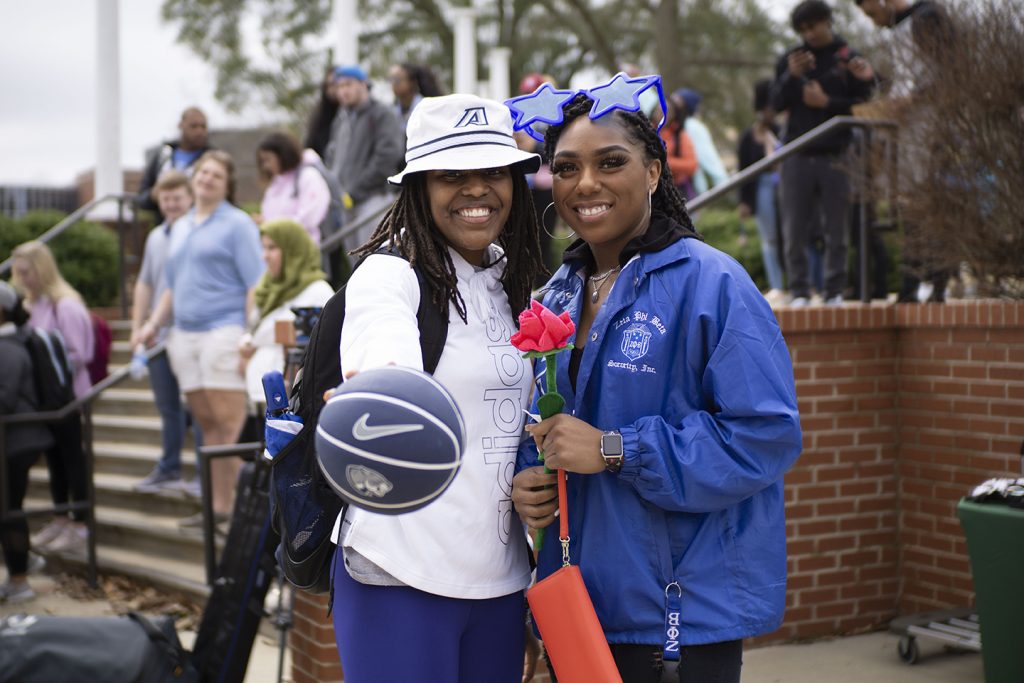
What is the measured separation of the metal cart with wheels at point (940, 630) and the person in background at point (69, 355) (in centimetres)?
555

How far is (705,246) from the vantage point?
2674mm

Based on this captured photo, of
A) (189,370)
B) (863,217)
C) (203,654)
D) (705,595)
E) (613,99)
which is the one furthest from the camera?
(189,370)

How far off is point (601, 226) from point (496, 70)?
50.3 feet

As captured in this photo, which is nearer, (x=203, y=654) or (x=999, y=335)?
(x=203, y=654)

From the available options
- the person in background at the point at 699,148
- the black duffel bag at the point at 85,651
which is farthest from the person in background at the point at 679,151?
the black duffel bag at the point at 85,651

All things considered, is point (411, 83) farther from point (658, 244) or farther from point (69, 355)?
point (658, 244)

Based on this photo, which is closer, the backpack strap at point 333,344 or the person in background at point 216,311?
the backpack strap at point 333,344

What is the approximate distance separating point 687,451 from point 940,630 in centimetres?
324

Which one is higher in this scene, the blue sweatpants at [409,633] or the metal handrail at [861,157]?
the metal handrail at [861,157]

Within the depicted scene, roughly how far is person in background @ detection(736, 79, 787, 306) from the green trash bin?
131 inches

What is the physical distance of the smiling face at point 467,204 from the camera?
2.61m

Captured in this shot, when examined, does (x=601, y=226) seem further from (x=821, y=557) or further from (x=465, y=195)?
(x=821, y=557)

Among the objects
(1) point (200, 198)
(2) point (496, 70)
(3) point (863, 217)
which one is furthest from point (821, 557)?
(2) point (496, 70)

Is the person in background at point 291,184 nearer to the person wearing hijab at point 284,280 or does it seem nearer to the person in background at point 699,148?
the person wearing hijab at point 284,280
